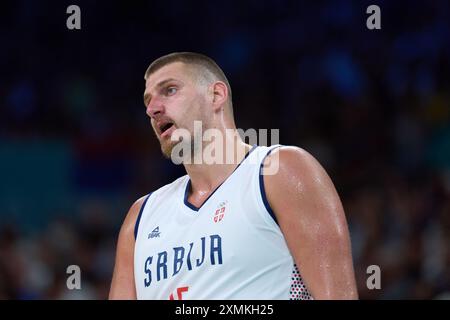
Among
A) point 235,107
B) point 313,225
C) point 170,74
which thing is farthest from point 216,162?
point 235,107

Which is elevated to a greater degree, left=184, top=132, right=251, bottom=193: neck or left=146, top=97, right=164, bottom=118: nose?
left=146, top=97, right=164, bottom=118: nose

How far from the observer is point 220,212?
3.73 metres

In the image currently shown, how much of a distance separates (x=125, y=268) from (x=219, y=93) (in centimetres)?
104

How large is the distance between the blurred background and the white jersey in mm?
3094

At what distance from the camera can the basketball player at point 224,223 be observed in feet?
11.0

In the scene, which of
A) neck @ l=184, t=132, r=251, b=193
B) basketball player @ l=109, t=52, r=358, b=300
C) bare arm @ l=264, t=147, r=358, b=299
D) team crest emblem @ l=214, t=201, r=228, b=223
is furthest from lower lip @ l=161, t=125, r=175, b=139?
bare arm @ l=264, t=147, r=358, b=299

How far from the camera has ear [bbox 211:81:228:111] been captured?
4.13 m

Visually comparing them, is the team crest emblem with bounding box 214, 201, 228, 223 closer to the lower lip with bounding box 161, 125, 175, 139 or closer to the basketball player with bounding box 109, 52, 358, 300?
the basketball player with bounding box 109, 52, 358, 300

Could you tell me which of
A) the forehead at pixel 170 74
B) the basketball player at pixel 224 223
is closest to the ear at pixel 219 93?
the basketball player at pixel 224 223

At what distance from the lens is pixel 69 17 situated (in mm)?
8789

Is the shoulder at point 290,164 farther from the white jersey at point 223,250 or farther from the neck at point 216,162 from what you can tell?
the neck at point 216,162

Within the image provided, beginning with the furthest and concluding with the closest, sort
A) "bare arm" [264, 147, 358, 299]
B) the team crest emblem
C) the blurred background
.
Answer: the blurred background, the team crest emblem, "bare arm" [264, 147, 358, 299]

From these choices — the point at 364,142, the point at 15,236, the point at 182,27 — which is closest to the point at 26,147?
the point at 15,236
